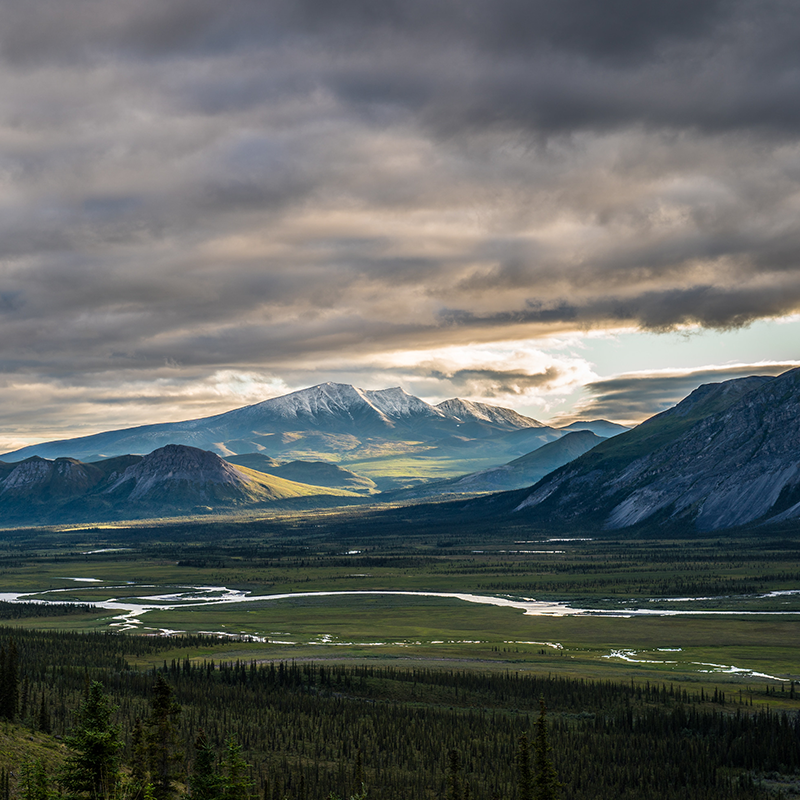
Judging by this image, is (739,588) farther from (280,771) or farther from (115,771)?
(115,771)

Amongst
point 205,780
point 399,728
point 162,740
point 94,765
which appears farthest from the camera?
point 399,728

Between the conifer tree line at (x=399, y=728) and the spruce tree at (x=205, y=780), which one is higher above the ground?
the spruce tree at (x=205, y=780)

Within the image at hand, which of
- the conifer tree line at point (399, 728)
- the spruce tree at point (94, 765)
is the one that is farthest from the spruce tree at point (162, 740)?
the spruce tree at point (94, 765)

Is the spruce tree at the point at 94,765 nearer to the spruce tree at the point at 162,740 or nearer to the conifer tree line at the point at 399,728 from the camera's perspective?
the conifer tree line at the point at 399,728

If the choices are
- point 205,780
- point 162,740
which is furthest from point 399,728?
point 205,780

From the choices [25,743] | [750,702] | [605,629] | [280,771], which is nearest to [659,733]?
[750,702]

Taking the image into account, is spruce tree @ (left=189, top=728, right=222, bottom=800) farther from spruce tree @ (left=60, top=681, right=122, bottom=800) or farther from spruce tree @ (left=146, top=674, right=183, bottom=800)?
spruce tree @ (left=60, top=681, right=122, bottom=800)

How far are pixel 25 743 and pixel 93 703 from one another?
18.4m

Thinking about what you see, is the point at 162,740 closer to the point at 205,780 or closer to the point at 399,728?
the point at 205,780

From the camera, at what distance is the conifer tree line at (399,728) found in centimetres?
6028

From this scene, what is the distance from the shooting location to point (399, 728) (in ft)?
265

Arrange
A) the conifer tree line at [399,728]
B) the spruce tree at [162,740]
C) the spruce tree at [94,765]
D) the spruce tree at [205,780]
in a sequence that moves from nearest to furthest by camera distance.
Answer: the spruce tree at [94,765] < the spruce tree at [205,780] < the spruce tree at [162,740] < the conifer tree line at [399,728]

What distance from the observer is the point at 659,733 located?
78.8m

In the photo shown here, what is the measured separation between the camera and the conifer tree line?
60281 millimetres
